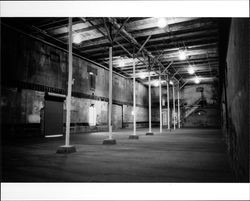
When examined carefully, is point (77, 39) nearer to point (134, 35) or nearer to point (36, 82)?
point (134, 35)

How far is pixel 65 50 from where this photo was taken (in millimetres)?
14531

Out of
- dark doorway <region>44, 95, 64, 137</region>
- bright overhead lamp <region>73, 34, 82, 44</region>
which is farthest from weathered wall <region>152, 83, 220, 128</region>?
bright overhead lamp <region>73, 34, 82, 44</region>

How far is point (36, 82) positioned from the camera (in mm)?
12258

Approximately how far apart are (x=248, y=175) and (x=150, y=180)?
1501mm

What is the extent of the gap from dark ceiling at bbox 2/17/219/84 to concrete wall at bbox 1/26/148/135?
2.62 ft

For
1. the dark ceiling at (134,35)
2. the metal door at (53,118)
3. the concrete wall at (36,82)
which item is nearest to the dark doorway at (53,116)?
the metal door at (53,118)

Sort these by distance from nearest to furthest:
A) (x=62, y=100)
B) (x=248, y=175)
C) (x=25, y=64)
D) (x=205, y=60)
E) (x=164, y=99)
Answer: (x=248, y=175) → (x=25, y=64) → (x=62, y=100) → (x=205, y=60) → (x=164, y=99)

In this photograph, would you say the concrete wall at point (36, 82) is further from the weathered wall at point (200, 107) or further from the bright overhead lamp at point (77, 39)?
the weathered wall at point (200, 107)

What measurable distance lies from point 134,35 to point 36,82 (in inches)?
271

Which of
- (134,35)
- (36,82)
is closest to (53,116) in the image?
(36,82)

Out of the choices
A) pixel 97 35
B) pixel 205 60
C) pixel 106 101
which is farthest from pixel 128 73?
pixel 97 35

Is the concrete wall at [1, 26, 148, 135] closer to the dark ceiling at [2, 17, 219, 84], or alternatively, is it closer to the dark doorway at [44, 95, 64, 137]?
the dark doorway at [44, 95, 64, 137]

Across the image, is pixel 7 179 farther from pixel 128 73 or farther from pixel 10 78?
pixel 128 73

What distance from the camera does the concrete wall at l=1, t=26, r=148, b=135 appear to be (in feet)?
34.7
